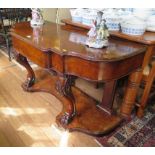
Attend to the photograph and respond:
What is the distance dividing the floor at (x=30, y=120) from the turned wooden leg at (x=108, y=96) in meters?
0.36

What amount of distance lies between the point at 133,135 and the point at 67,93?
26.7 inches

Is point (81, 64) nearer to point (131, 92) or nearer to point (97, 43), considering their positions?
point (97, 43)

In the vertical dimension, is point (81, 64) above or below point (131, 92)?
above

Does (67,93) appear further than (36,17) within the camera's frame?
No

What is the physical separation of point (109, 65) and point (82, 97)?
3.08 ft

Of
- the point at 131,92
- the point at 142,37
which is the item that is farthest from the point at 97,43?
the point at 131,92

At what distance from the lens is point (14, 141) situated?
146 cm

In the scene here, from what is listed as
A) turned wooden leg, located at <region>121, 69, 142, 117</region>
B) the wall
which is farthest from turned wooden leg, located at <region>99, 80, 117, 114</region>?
the wall

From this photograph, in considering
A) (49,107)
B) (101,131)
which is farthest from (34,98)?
(101,131)

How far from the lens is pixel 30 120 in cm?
169

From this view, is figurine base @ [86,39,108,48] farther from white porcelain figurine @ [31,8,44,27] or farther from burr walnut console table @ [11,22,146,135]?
white porcelain figurine @ [31,8,44,27]
